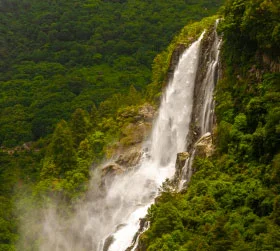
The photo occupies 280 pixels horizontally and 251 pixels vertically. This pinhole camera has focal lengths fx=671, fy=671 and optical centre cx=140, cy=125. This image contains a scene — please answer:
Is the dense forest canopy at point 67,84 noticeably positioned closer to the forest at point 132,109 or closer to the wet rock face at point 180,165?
the forest at point 132,109

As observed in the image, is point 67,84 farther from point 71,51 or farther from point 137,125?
point 137,125

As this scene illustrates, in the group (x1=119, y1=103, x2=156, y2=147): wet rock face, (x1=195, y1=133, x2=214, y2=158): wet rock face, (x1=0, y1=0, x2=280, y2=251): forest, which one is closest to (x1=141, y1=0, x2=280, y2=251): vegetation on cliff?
(x1=0, y1=0, x2=280, y2=251): forest

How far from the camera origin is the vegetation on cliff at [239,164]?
84.6ft

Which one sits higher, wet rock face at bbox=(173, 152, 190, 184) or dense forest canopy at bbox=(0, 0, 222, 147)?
dense forest canopy at bbox=(0, 0, 222, 147)

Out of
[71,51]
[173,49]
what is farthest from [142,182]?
[71,51]

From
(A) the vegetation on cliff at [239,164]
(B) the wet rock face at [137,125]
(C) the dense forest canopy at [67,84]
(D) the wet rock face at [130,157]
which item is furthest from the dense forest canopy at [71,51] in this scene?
(A) the vegetation on cliff at [239,164]

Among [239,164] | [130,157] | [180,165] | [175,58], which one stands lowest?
Result: [239,164]

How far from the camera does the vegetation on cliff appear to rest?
84.6 ft

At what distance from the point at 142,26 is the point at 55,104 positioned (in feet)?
92.9

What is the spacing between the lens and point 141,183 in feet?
143

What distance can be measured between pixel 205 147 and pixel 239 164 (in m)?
4.10

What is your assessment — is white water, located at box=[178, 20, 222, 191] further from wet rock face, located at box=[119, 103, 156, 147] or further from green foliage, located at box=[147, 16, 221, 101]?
wet rock face, located at box=[119, 103, 156, 147]

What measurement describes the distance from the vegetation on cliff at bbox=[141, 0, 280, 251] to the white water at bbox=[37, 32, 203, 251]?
7.82m

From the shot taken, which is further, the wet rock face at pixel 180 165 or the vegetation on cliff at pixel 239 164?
the wet rock face at pixel 180 165
